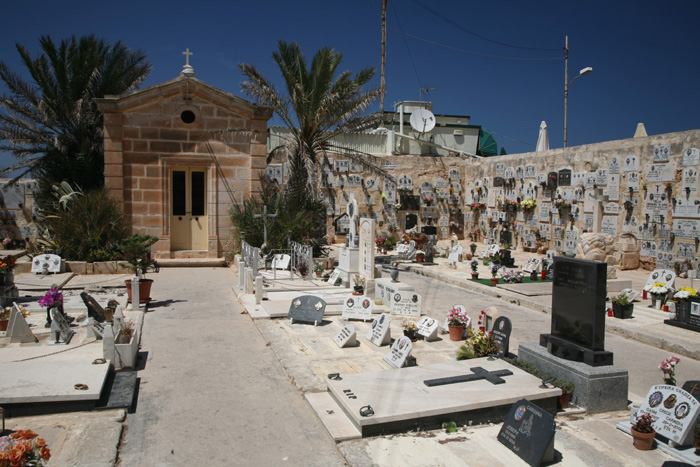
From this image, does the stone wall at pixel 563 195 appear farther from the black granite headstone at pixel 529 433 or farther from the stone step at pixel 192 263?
the black granite headstone at pixel 529 433

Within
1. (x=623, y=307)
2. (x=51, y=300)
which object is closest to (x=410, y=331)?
(x=623, y=307)

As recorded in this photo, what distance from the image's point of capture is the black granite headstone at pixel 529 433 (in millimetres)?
4586

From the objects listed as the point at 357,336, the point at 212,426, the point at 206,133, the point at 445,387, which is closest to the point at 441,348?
the point at 357,336

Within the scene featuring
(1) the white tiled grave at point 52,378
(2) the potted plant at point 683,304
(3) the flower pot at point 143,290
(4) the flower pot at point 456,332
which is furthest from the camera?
(3) the flower pot at point 143,290

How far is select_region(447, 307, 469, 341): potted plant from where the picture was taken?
27.8ft

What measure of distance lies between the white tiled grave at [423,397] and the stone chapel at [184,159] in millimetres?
11531

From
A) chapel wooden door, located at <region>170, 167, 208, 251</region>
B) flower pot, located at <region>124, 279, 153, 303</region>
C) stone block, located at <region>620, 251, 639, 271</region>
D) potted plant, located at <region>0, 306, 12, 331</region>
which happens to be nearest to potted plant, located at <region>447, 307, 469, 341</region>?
flower pot, located at <region>124, 279, 153, 303</region>

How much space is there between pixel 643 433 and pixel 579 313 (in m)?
1.54

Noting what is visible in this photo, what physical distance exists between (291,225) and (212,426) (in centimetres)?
1016

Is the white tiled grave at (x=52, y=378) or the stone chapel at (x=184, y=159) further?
the stone chapel at (x=184, y=159)

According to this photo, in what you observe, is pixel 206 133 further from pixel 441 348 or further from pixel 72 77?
pixel 441 348

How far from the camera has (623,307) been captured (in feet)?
32.4

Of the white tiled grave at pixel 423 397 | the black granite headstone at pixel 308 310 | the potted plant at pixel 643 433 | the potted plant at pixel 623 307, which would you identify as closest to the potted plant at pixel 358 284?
the black granite headstone at pixel 308 310

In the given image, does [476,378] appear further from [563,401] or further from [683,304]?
[683,304]
